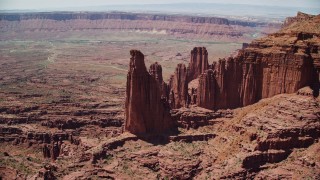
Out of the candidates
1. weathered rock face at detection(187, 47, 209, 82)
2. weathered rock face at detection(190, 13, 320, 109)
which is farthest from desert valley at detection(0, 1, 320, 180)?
weathered rock face at detection(187, 47, 209, 82)

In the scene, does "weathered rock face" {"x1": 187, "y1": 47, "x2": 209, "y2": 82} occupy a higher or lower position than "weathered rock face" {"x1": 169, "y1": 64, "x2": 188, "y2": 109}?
higher

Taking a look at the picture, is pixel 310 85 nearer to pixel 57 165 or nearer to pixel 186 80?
pixel 186 80

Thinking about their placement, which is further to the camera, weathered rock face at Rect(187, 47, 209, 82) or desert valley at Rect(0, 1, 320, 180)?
weathered rock face at Rect(187, 47, 209, 82)

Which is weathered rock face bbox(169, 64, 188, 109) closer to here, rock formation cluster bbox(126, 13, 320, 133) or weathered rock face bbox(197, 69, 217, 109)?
rock formation cluster bbox(126, 13, 320, 133)

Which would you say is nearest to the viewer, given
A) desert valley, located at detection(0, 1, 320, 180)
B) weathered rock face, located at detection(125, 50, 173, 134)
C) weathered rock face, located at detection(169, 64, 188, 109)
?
desert valley, located at detection(0, 1, 320, 180)

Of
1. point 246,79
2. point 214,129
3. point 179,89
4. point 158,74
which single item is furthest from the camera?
point 158,74

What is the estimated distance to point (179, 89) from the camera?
10588 cm

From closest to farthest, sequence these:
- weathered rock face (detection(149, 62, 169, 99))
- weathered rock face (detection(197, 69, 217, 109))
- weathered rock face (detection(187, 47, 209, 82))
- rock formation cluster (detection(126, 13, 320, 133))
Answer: rock formation cluster (detection(126, 13, 320, 133)) < weathered rock face (detection(197, 69, 217, 109)) < weathered rock face (detection(149, 62, 169, 99)) < weathered rock face (detection(187, 47, 209, 82))

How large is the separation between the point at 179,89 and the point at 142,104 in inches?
832

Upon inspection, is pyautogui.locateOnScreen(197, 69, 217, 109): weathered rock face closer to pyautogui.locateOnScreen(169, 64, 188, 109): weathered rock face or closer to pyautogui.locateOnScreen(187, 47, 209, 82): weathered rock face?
pyautogui.locateOnScreen(169, 64, 188, 109): weathered rock face

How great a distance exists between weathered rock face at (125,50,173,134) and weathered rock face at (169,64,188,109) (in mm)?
15011

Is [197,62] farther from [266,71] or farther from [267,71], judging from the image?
[267,71]

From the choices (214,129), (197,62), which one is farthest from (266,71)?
(197,62)

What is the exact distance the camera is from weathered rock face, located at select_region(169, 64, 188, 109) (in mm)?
103025
